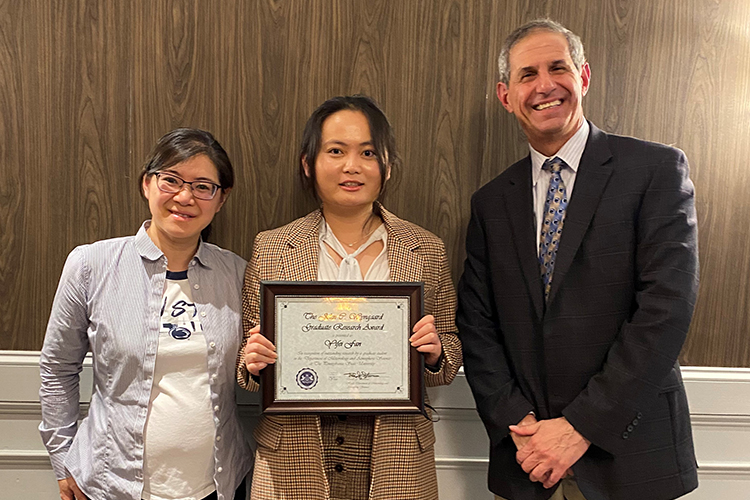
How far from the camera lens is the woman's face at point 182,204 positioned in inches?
65.4

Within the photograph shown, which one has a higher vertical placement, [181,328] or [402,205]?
[402,205]

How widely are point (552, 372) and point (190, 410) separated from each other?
1.06 metres

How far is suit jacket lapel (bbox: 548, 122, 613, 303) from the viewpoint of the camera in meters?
1.61

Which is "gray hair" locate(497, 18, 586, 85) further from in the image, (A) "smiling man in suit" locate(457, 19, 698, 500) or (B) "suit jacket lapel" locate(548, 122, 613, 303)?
(B) "suit jacket lapel" locate(548, 122, 613, 303)

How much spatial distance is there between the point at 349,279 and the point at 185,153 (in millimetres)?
615

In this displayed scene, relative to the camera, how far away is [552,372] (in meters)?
1.65

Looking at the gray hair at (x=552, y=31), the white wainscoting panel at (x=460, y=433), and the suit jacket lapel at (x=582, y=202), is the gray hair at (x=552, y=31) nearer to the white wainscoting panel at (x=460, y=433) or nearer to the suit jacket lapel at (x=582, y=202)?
the suit jacket lapel at (x=582, y=202)

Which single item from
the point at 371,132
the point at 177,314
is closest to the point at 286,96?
the point at 371,132

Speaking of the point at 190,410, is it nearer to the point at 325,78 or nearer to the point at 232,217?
the point at 232,217

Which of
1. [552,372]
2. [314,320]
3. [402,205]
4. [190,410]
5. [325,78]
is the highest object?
[325,78]

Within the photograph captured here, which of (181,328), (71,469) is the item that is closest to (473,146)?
(181,328)

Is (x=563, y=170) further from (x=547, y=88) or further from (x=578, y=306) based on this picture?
(x=578, y=306)

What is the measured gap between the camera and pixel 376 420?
1.66 metres

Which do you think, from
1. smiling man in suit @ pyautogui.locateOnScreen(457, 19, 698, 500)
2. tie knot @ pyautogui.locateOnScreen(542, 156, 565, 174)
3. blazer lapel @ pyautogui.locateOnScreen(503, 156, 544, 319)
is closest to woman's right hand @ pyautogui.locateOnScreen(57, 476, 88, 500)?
smiling man in suit @ pyautogui.locateOnScreen(457, 19, 698, 500)
